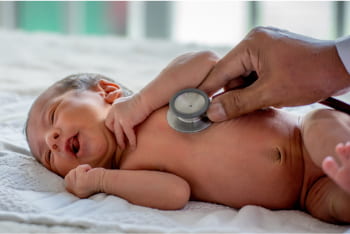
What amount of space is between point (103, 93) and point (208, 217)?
48 cm

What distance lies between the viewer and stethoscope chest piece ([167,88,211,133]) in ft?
3.20

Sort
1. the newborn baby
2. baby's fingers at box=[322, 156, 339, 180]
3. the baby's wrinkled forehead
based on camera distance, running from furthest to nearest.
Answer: the baby's wrinkled forehead < the newborn baby < baby's fingers at box=[322, 156, 339, 180]

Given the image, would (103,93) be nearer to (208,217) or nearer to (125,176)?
(125,176)

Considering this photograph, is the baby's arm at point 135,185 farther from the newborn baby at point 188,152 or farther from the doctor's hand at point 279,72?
the doctor's hand at point 279,72

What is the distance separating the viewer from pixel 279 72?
3.18ft

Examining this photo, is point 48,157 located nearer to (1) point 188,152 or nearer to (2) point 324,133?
(1) point 188,152

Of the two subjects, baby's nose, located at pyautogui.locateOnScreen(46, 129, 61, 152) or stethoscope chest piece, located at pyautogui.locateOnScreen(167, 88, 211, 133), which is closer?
stethoscope chest piece, located at pyautogui.locateOnScreen(167, 88, 211, 133)

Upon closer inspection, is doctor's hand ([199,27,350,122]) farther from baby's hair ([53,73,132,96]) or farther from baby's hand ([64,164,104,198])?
baby's hair ([53,73,132,96])

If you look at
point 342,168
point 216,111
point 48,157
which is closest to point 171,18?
point 48,157

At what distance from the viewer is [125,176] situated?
3.32ft

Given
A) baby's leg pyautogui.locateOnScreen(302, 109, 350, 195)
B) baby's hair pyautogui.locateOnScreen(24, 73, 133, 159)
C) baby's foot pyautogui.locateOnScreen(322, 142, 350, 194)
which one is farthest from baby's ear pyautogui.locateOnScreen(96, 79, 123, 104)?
baby's foot pyautogui.locateOnScreen(322, 142, 350, 194)

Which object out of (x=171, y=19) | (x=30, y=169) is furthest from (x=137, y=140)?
(x=171, y=19)

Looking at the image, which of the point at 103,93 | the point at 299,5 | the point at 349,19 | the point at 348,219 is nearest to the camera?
the point at 348,219

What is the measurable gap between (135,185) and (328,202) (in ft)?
1.18
